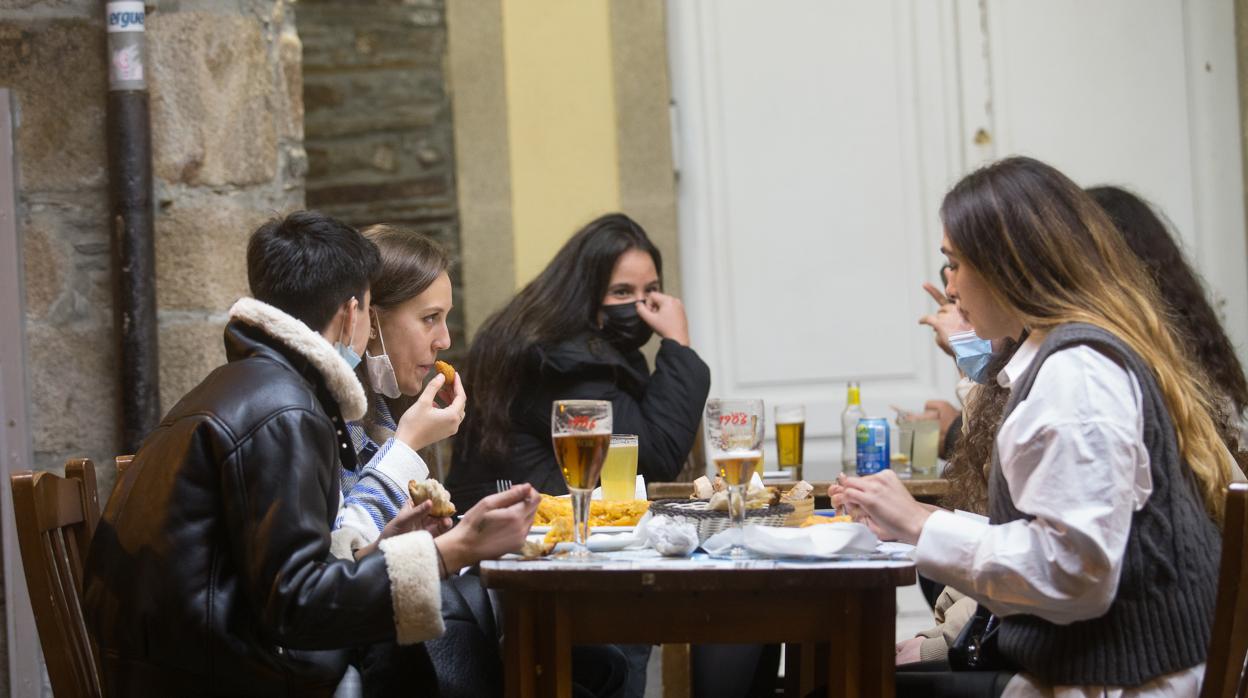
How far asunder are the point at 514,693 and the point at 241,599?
15.3 inches

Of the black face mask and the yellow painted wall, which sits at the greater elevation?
the yellow painted wall

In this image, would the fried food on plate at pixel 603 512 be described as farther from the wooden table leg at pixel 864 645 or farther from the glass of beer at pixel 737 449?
the wooden table leg at pixel 864 645

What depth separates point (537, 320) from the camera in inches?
147

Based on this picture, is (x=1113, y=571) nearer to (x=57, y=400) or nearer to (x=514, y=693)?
(x=514, y=693)

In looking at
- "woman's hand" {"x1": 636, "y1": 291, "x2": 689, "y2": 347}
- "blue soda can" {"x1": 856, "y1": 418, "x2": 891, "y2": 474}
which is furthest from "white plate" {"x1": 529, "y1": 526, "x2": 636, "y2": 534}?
"woman's hand" {"x1": 636, "y1": 291, "x2": 689, "y2": 347}

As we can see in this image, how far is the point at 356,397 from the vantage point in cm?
215

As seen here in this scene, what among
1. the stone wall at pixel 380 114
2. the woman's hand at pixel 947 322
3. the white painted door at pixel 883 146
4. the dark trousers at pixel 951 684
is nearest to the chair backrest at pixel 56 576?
the dark trousers at pixel 951 684

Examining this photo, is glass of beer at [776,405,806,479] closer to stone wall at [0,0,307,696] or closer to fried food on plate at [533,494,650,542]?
fried food on plate at [533,494,650,542]

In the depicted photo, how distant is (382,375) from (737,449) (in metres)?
1.02

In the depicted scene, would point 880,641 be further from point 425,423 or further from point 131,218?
point 131,218

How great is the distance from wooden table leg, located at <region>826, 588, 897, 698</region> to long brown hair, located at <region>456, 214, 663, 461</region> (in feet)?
5.64

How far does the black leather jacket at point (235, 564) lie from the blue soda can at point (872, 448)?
1.69m

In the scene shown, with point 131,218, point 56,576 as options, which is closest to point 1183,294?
point 56,576

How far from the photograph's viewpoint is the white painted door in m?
4.78
